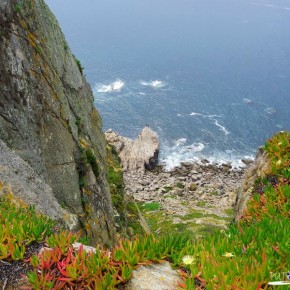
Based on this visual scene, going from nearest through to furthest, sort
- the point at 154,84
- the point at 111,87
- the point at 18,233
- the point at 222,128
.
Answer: the point at 18,233
the point at 222,128
the point at 111,87
the point at 154,84

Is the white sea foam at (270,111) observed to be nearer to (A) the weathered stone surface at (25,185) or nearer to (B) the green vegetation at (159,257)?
(A) the weathered stone surface at (25,185)

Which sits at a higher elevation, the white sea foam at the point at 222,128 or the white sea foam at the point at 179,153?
the white sea foam at the point at 222,128

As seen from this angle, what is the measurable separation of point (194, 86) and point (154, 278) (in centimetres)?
13379

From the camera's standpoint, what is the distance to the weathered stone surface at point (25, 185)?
12992 mm

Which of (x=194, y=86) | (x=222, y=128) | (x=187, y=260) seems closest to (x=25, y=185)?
(x=187, y=260)

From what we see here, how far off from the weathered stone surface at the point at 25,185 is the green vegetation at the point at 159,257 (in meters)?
4.15

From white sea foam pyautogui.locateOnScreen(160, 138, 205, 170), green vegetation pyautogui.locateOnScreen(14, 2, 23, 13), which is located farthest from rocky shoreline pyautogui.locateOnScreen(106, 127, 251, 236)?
green vegetation pyautogui.locateOnScreen(14, 2, 23, 13)

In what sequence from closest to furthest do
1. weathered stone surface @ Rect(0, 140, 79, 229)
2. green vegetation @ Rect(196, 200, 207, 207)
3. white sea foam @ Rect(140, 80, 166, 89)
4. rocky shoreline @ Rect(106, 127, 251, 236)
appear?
1. weathered stone surface @ Rect(0, 140, 79, 229)
2. rocky shoreline @ Rect(106, 127, 251, 236)
3. green vegetation @ Rect(196, 200, 207, 207)
4. white sea foam @ Rect(140, 80, 166, 89)

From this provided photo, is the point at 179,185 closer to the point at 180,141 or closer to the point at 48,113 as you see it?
the point at 180,141

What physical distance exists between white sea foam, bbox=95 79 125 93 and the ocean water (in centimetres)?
35

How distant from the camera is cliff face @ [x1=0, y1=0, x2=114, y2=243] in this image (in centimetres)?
1655

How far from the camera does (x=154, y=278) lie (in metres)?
7.11

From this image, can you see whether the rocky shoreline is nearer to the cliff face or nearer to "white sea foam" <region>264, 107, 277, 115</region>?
"white sea foam" <region>264, 107, 277, 115</region>

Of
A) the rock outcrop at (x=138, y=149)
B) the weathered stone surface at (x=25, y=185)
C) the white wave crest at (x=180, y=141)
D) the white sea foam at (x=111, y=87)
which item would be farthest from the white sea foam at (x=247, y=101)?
the weathered stone surface at (x=25, y=185)
